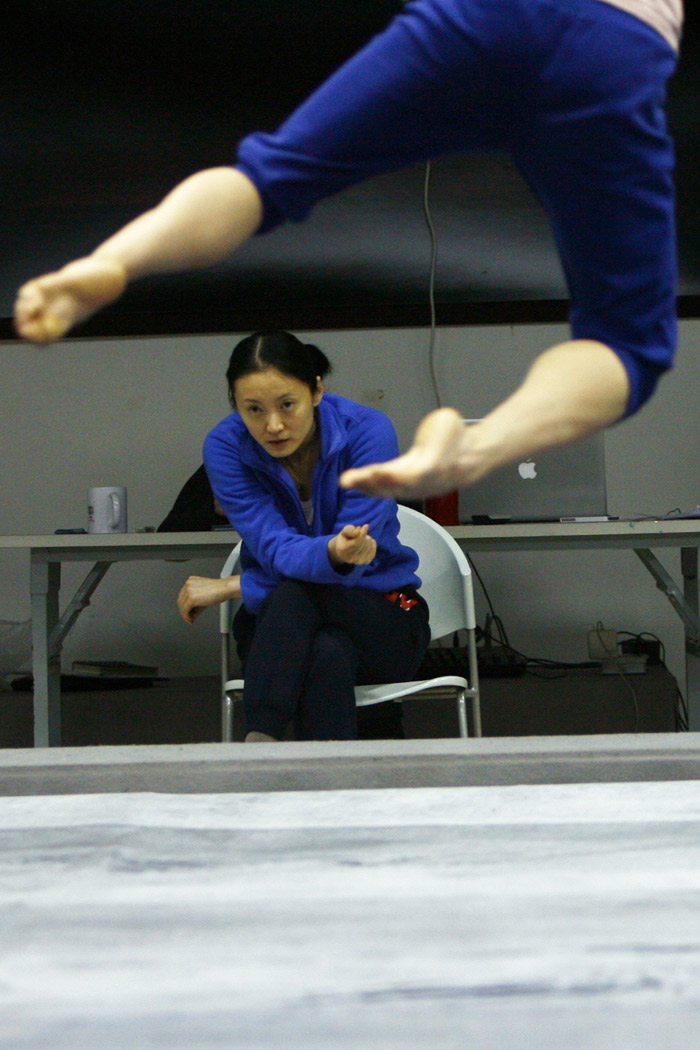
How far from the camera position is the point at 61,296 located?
1.98ft

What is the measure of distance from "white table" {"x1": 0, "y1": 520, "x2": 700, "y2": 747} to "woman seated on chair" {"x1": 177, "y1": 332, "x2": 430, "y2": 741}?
1.37 feet

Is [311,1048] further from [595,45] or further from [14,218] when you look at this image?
[14,218]

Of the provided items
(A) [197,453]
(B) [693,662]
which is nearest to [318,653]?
(B) [693,662]

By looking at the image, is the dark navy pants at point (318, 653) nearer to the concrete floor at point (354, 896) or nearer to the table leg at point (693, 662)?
the concrete floor at point (354, 896)

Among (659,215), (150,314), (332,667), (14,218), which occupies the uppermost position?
(14,218)

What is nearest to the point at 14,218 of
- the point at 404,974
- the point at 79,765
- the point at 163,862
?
the point at 79,765

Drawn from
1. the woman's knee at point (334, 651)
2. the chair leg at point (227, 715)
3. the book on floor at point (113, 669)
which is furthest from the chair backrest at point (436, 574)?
the book on floor at point (113, 669)

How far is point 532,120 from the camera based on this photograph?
2.24ft

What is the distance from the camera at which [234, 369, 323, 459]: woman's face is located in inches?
60.2

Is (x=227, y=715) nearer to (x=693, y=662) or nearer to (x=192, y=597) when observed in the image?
(x=192, y=597)

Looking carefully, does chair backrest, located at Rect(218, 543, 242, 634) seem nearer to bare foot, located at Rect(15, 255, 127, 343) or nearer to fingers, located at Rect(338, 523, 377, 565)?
→ fingers, located at Rect(338, 523, 377, 565)

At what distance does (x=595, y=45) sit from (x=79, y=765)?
2.74ft

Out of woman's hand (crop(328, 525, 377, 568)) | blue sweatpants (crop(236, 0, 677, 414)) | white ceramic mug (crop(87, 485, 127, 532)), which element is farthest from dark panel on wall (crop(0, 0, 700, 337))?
blue sweatpants (crop(236, 0, 677, 414))

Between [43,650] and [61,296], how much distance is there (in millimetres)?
1693
